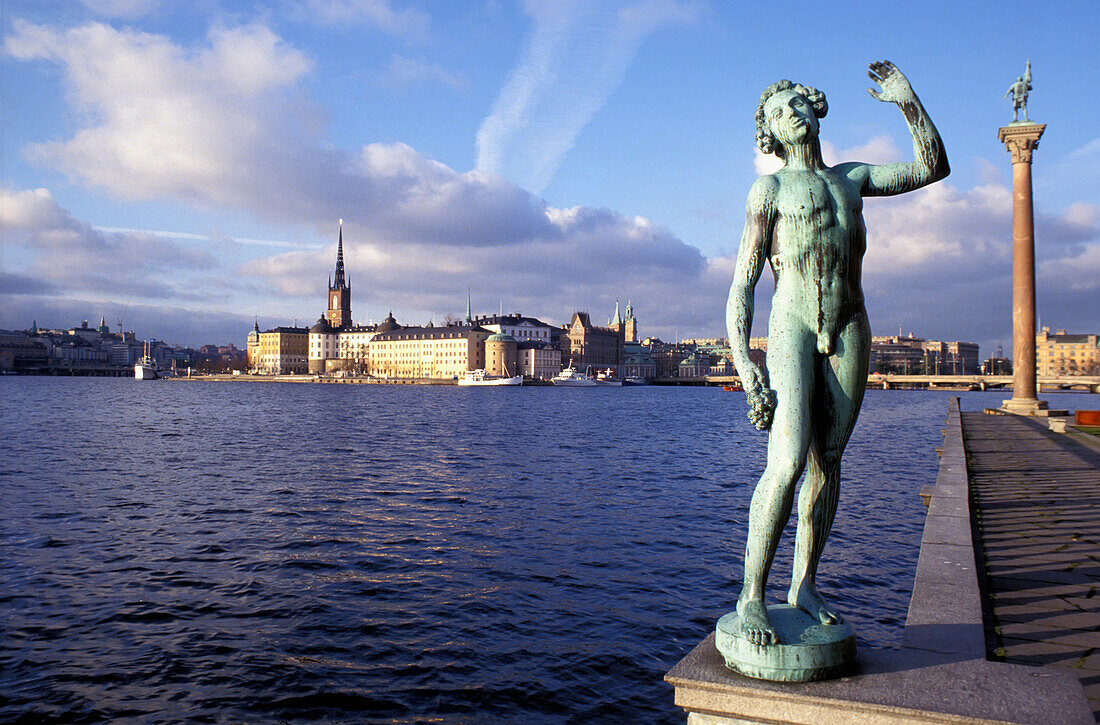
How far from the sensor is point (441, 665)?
7.71 m

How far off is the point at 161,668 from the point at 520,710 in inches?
146

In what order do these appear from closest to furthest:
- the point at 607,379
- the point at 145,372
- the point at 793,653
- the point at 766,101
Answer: the point at 793,653 < the point at 766,101 < the point at 607,379 < the point at 145,372

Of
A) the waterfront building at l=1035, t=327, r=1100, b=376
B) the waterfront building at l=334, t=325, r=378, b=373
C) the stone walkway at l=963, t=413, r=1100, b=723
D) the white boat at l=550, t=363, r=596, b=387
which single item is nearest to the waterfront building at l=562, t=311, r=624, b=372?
the white boat at l=550, t=363, r=596, b=387

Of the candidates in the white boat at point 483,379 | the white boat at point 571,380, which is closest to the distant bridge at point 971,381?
the white boat at point 571,380

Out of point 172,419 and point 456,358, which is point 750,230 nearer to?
point 172,419

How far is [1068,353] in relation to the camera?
177750mm

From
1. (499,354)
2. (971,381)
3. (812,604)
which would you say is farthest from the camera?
(499,354)

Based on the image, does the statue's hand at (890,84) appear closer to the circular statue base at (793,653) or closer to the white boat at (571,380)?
the circular statue base at (793,653)

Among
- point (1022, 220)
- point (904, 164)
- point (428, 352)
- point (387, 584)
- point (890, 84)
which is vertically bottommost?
point (387, 584)

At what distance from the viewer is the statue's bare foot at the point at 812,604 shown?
371cm

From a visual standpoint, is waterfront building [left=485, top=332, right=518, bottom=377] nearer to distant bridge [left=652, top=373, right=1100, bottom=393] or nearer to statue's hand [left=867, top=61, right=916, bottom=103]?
distant bridge [left=652, top=373, right=1100, bottom=393]

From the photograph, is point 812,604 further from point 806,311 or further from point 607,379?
point 607,379

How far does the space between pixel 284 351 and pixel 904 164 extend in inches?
7701

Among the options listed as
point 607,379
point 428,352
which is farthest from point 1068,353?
point 428,352
